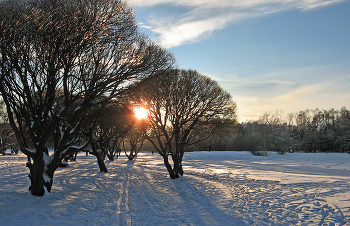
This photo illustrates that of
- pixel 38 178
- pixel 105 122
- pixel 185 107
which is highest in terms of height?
pixel 185 107

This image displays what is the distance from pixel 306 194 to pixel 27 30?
1386 centimetres

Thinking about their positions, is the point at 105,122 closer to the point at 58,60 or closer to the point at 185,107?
the point at 185,107

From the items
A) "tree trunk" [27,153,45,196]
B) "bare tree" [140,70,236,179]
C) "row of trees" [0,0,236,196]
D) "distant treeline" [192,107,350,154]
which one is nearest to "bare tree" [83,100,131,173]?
"row of trees" [0,0,236,196]

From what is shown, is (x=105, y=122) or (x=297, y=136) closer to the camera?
(x=105, y=122)

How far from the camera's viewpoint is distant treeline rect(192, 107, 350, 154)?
67.6 metres

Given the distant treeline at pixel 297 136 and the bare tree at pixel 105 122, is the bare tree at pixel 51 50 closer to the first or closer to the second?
the bare tree at pixel 105 122

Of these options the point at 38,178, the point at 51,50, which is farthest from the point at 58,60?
the point at 38,178

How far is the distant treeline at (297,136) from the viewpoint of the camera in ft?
222

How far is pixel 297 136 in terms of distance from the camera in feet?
285

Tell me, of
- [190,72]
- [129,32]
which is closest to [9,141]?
[190,72]

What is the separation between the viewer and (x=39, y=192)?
10.4m

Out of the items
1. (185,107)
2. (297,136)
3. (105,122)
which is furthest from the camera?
(297,136)

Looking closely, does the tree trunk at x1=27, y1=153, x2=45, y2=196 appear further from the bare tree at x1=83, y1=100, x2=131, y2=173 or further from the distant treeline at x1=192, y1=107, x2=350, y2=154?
the distant treeline at x1=192, y1=107, x2=350, y2=154

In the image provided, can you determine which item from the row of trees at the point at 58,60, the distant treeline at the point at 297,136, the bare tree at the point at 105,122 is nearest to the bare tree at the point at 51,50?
the row of trees at the point at 58,60
